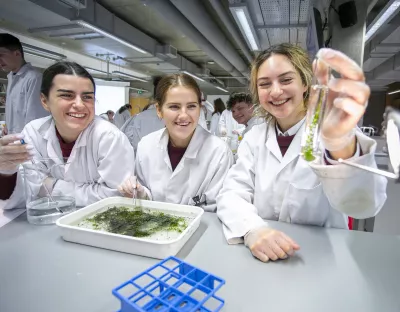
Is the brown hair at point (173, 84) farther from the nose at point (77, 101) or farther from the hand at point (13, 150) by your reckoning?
the hand at point (13, 150)

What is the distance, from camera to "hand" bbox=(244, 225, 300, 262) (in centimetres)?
79

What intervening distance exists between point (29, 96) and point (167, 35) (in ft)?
14.6

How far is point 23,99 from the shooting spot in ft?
8.97

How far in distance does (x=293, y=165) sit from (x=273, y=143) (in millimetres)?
132

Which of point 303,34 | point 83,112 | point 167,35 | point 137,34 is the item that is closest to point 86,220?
point 83,112

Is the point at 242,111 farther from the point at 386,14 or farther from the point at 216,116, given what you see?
the point at 216,116

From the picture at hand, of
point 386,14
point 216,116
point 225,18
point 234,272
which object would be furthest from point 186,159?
point 216,116

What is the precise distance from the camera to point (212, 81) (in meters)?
12.1

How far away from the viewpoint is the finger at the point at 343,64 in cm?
44

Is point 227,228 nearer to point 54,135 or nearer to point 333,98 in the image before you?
point 333,98

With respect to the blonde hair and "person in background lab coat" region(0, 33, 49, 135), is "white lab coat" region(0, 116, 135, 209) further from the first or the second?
"person in background lab coat" region(0, 33, 49, 135)

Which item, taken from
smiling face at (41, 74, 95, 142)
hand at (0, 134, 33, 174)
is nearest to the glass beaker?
hand at (0, 134, 33, 174)

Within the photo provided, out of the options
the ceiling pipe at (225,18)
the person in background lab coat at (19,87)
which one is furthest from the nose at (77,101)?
the ceiling pipe at (225,18)

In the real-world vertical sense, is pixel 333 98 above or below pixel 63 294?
above
